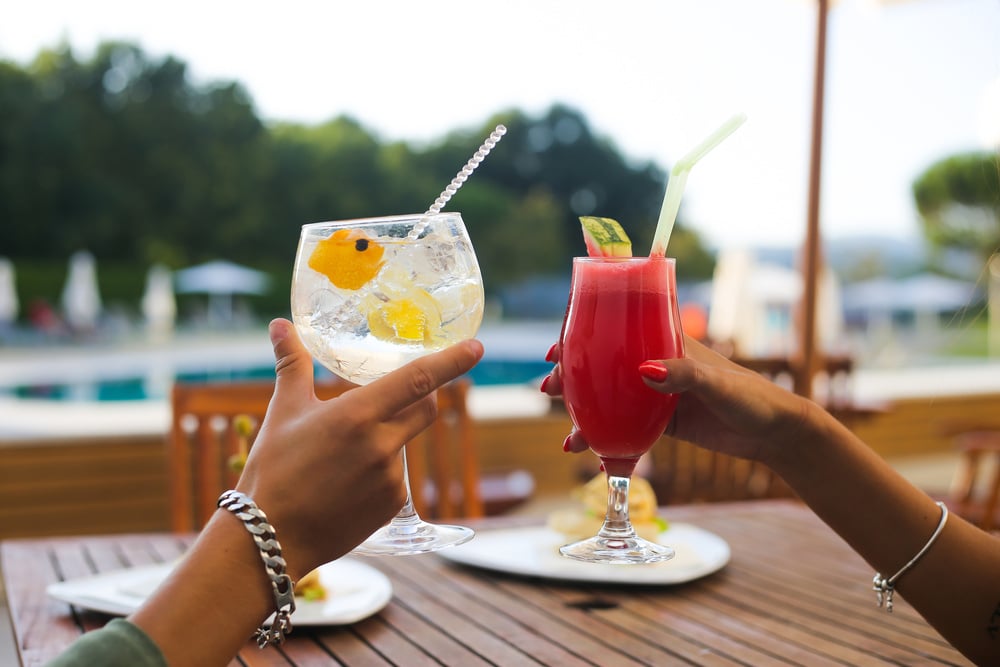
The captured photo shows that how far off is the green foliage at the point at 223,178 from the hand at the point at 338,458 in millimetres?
23985

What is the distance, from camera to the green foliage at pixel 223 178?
23734 mm

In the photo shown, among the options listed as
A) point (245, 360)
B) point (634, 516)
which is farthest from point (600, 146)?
point (634, 516)

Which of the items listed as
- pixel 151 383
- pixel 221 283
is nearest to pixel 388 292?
pixel 151 383

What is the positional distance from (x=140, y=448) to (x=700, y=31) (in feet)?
74.5

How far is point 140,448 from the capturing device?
4.40m

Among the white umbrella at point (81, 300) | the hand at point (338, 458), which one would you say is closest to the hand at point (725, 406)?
the hand at point (338, 458)

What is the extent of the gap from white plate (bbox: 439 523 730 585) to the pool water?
Answer: 758cm

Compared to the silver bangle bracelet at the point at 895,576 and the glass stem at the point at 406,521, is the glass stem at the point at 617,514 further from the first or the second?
the silver bangle bracelet at the point at 895,576

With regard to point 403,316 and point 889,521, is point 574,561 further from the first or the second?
point 403,316

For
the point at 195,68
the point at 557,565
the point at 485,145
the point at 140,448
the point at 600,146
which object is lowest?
the point at 140,448

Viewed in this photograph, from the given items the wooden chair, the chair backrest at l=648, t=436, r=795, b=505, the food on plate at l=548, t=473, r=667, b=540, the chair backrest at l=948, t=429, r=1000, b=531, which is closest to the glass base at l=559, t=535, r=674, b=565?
the food on plate at l=548, t=473, r=667, b=540

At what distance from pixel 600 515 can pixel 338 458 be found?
89 cm

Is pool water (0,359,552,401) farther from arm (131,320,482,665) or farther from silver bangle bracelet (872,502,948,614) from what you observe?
arm (131,320,482,665)

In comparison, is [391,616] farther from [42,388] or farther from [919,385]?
[42,388]
